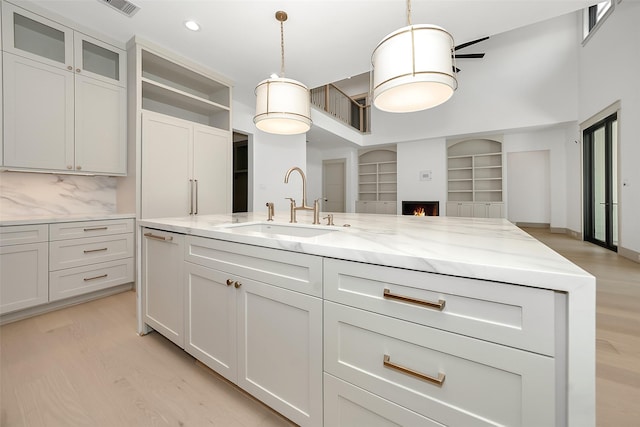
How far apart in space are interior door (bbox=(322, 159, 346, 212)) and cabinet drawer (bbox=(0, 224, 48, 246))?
7075 millimetres

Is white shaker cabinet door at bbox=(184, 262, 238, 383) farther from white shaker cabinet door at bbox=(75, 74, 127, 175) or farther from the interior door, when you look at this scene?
the interior door

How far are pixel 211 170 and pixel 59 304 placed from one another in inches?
82.5

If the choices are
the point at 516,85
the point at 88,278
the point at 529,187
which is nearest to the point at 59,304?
the point at 88,278

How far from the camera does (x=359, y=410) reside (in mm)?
928

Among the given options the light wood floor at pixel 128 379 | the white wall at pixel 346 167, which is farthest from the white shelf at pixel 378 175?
the light wood floor at pixel 128 379

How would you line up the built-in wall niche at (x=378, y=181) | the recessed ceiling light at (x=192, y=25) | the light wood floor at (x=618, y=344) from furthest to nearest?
the built-in wall niche at (x=378, y=181), the recessed ceiling light at (x=192, y=25), the light wood floor at (x=618, y=344)

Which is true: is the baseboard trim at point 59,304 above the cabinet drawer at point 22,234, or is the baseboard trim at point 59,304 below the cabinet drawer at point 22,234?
below

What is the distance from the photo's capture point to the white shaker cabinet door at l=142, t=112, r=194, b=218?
2984mm

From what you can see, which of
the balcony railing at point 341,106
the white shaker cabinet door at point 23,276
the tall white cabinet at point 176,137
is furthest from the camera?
the balcony railing at point 341,106

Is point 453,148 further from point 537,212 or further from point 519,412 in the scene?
point 519,412

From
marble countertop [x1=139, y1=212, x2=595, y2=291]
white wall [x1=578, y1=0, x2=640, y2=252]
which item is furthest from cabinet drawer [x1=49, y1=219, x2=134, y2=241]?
white wall [x1=578, y1=0, x2=640, y2=252]

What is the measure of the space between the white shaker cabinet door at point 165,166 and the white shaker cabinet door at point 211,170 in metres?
0.12

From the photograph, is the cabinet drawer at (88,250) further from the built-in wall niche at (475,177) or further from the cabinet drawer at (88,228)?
the built-in wall niche at (475,177)

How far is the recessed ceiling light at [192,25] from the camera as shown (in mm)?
2658
